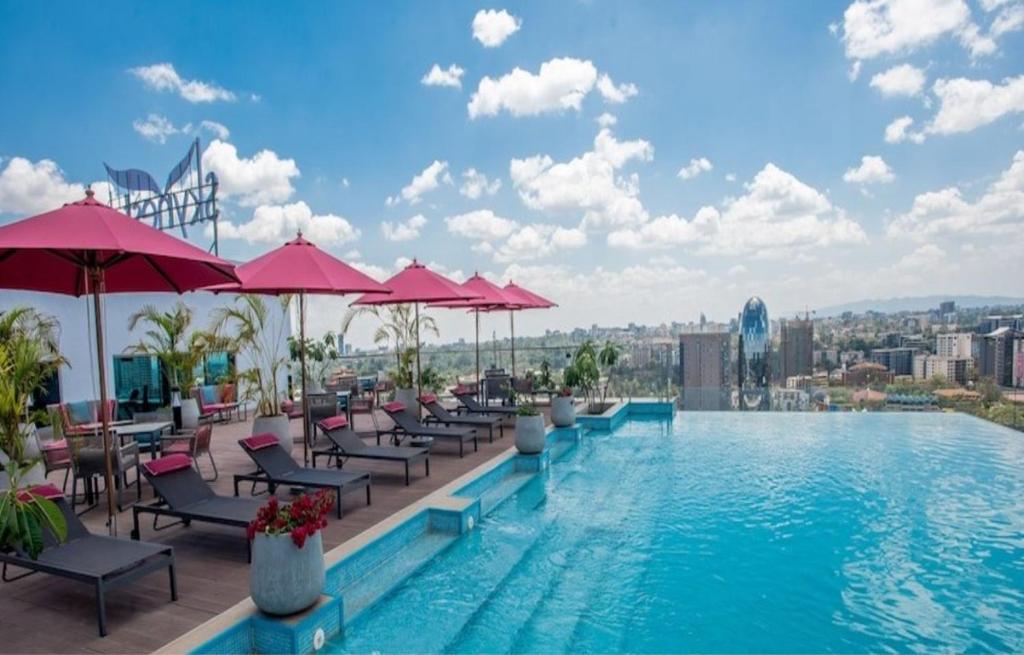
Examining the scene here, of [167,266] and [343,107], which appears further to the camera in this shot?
[343,107]

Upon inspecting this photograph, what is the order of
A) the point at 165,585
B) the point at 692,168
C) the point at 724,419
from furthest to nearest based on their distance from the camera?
the point at 692,168 < the point at 724,419 < the point at 165,585

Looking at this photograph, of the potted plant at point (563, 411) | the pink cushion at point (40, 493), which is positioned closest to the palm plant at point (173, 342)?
the potted plant at point (563, 411)

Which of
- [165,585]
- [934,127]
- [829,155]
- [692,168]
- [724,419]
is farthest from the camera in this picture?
[692,168]

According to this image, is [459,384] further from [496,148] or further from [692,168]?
[692,168]

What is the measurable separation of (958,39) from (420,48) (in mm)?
11324

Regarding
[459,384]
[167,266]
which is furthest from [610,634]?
[459,384]

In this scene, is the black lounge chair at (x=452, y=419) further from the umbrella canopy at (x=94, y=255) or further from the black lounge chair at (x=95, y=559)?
the black lounge chair at (x=95, y=559)

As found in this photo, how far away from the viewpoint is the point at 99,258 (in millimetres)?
4945

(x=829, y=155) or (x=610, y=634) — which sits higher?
(x=829, y=155)

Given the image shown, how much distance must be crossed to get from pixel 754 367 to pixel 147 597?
13450 mm

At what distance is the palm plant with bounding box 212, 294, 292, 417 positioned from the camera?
27.5 ft

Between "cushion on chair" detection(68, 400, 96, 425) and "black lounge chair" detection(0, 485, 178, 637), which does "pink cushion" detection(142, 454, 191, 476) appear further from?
"cushion on chair" detection(68, 400, 96, 425)

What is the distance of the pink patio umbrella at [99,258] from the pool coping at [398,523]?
180 centimetres

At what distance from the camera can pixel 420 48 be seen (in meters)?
13.5
